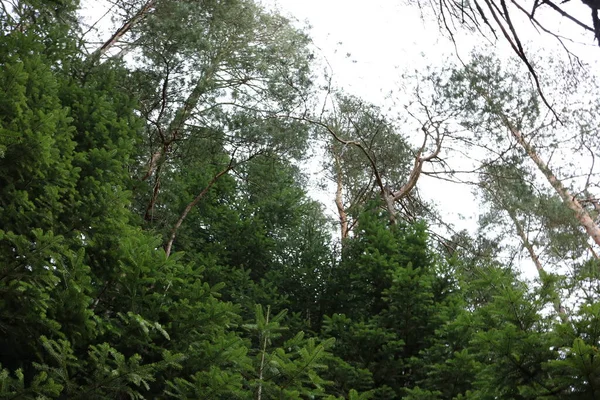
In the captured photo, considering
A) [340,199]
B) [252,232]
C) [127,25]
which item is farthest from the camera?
[340,199]

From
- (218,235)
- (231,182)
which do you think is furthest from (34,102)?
(231,182)

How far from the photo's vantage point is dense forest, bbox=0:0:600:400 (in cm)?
545

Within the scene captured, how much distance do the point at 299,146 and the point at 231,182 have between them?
3759 millimetres

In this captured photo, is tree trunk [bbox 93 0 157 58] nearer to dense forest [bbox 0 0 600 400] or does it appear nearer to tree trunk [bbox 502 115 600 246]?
dense forest [bbox 0 0 600 400]

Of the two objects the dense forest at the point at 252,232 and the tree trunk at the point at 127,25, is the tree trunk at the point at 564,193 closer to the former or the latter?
the dense forest at the point at 252,232

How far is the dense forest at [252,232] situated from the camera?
545 cm

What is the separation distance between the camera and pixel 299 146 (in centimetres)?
1091

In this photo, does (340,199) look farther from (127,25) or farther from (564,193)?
(127,25)

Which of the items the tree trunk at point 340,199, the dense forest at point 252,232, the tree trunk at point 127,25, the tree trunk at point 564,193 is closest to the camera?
the dense forest at point 252,232

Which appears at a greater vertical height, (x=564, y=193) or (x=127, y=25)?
Result: (x=564, y=193)

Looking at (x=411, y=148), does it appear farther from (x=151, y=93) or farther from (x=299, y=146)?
(x=151, y=93)

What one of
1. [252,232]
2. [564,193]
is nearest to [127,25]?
[252,232]

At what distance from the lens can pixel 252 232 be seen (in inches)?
500

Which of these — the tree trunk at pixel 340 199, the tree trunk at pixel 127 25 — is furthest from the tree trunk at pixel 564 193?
the tree trunk at pixel 127 25
